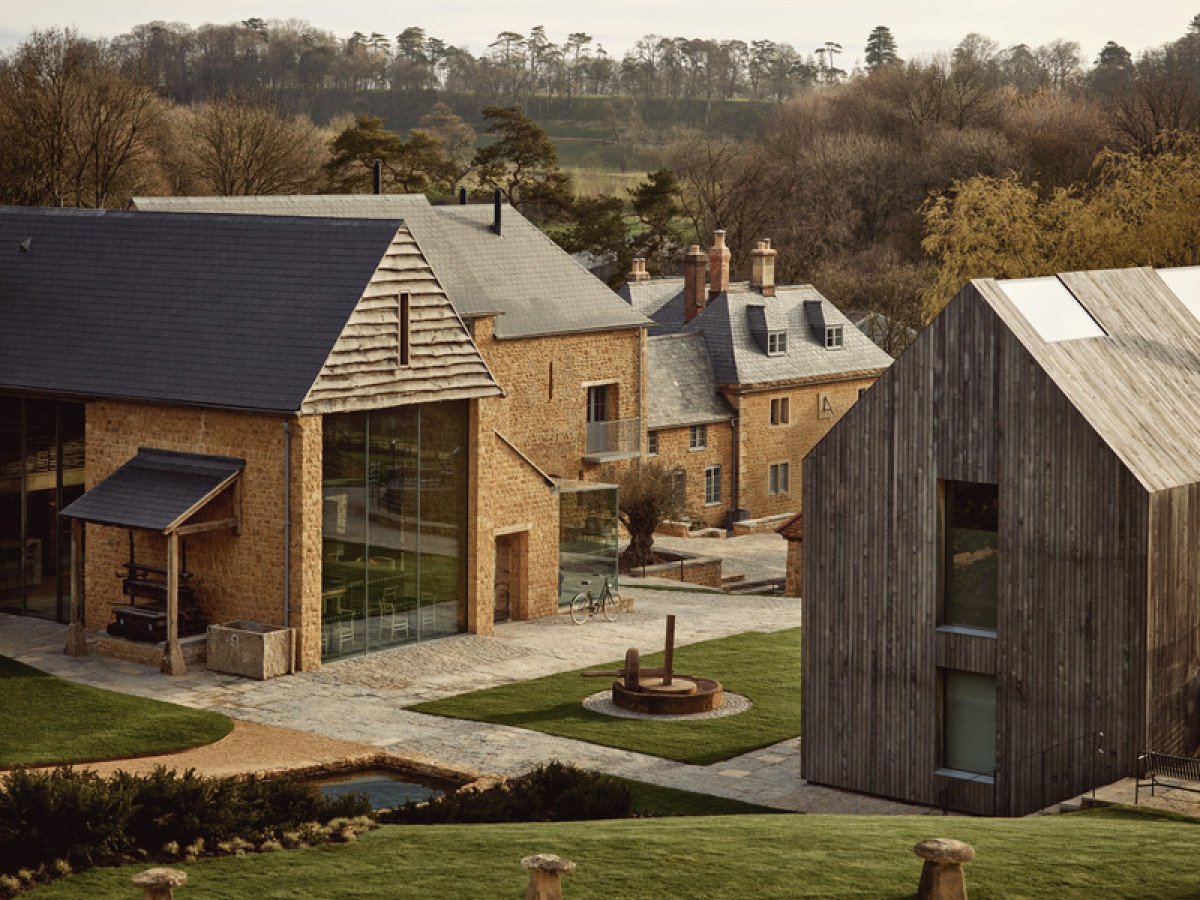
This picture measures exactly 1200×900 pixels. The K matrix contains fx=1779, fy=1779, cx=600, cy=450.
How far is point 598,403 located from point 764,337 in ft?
40.0

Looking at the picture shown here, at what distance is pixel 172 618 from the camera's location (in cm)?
2667

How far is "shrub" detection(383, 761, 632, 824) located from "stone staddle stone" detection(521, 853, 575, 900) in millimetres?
5678

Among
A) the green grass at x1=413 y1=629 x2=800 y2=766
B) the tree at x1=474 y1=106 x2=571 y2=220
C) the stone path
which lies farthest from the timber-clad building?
the tree at x1=474 y1=106 x2=571 y2=220

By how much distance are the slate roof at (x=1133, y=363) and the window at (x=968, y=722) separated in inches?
122

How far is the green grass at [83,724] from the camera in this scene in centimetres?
2203

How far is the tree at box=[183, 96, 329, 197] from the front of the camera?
216 feet

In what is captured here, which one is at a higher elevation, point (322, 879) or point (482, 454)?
point (482, 454)

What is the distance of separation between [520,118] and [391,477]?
55.3 metres

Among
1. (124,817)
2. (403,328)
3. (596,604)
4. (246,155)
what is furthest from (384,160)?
(124,817)

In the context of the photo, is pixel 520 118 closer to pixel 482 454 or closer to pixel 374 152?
pixel 374 152

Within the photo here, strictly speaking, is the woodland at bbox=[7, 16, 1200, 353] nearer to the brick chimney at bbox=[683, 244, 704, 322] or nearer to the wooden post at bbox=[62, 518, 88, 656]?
the brick chimney at bbox=[683, 244, 704, 322]

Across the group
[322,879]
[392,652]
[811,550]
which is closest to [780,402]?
[392,652]

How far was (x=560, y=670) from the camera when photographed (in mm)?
27797

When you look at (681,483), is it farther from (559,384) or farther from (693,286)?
(559,384)
